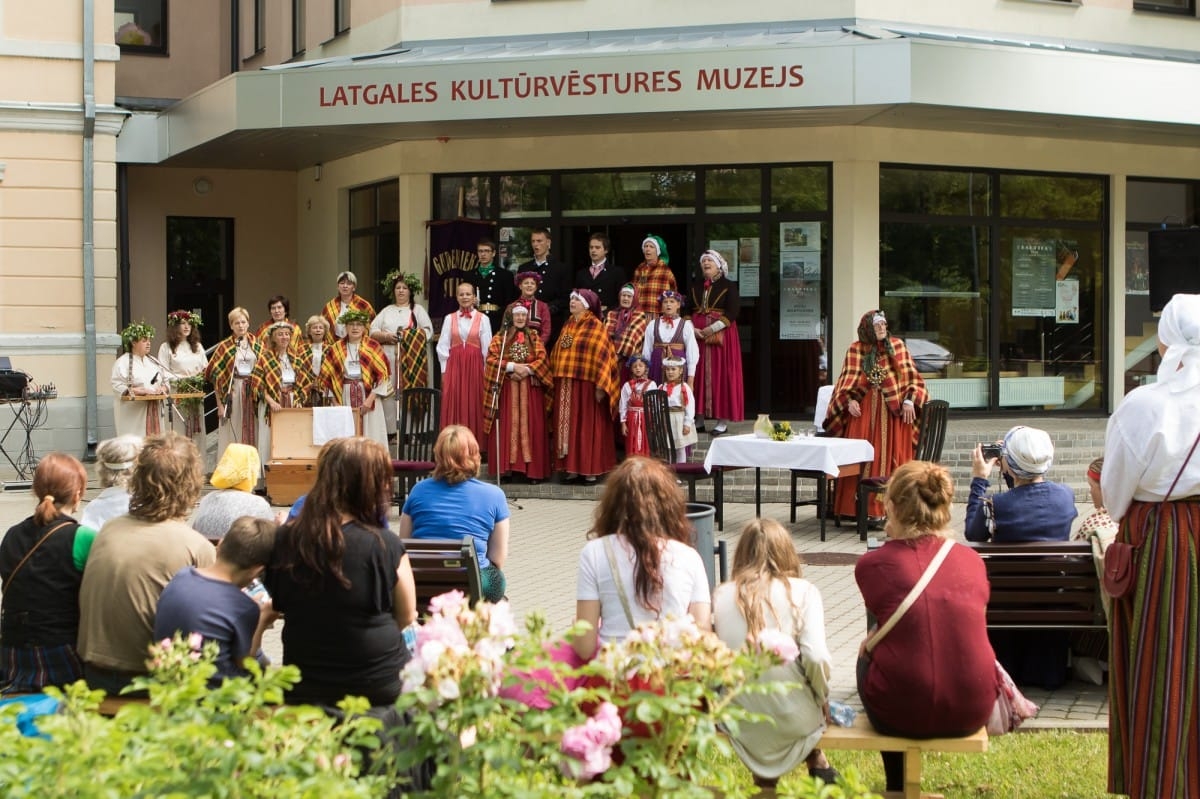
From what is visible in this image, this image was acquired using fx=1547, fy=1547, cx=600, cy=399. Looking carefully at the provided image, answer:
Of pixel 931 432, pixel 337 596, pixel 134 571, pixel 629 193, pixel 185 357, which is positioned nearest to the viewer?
pixel 337 596

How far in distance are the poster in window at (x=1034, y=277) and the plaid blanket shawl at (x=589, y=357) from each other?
5.17 meters

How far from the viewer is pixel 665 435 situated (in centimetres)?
1334

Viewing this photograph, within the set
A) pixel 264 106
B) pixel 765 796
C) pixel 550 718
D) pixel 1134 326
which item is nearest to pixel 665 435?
pixel 264 106

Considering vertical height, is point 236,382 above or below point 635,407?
above

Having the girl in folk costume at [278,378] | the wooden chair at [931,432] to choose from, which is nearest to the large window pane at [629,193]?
the girl in folk costume at [278,378]

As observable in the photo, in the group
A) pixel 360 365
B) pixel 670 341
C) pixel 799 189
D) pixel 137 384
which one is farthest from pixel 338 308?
pixel 799 189

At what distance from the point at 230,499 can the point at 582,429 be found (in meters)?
8.50

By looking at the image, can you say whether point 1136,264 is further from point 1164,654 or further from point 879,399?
point 1164,654

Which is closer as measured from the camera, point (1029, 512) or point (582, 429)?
point (1029, 512)

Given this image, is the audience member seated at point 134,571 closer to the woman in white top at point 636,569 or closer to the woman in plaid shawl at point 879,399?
the woman in white top at point 636,569

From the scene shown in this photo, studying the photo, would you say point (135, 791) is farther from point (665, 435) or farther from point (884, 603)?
point (665, 435)

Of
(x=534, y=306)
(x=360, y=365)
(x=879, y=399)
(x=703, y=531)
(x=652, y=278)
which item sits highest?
(x=652, y=278)

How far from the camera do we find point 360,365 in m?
14.9

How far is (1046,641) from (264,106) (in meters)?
11.6
